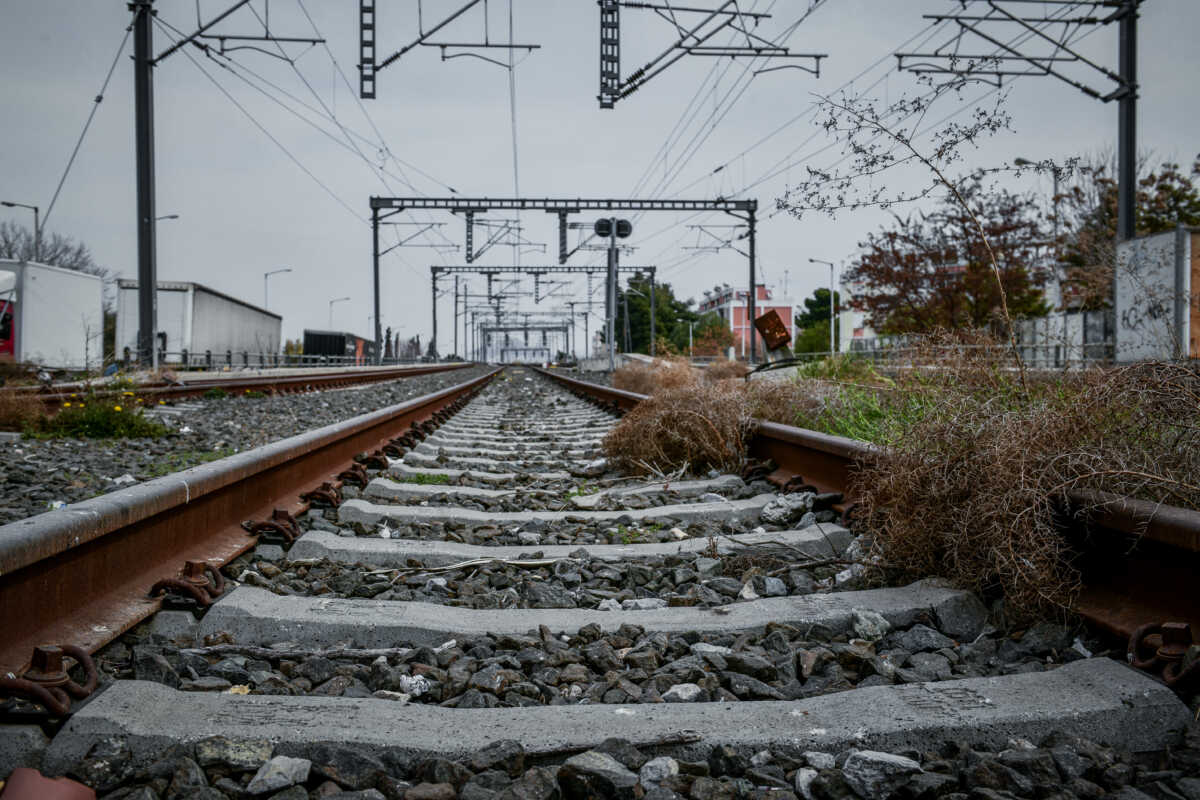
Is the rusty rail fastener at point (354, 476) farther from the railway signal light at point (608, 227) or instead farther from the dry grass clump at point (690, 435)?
the railway signal light at point (608, 227)

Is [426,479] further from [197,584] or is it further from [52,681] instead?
[52,681]

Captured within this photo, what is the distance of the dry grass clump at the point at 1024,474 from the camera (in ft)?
8.54

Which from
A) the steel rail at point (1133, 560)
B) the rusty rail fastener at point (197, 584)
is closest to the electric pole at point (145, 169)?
the rusty rail fastener at point (197, 584)

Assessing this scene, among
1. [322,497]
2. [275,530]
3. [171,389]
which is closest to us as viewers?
[275,530]

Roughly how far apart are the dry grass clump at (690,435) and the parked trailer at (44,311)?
18.0 metres

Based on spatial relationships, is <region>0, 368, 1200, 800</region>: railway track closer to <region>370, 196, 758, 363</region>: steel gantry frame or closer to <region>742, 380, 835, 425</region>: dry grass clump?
<region>742, 380, 835, 425</region>: dry grass clump

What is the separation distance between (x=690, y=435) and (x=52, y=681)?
470 cm

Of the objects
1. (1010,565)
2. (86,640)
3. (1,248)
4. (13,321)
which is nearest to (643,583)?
(1010,565)

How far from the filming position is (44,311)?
73.8ft

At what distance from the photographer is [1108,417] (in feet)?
9.62

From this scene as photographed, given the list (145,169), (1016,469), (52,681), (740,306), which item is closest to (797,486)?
(1016,469)

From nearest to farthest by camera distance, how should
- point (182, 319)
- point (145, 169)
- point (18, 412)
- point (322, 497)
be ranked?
1. point (322, 497)
2. point (18, 412)
3. point (145, 169)
4. point (182, 319)

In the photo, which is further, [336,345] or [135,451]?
[336,345]

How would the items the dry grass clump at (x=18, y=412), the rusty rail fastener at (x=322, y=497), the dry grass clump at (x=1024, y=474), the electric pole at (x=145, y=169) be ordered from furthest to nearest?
the electric pole at (x=145, y=169) < the dry grass clump at (x=18, y=412) < the rusty rail fastener at (x=322, y=497) < the dry grass clump at (x=1024, y=474)
